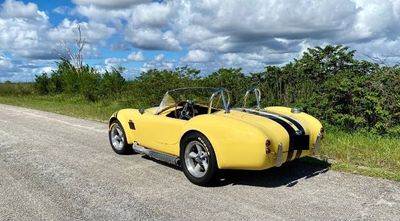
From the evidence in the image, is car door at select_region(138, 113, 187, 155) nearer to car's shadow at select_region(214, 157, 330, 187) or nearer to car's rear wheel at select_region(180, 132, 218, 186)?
car's rear wheel at select_region(180, 132, 218, 186)

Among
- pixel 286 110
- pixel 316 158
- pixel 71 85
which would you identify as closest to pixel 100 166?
pixel 286 110

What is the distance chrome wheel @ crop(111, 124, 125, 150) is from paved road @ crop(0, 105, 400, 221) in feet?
0.64

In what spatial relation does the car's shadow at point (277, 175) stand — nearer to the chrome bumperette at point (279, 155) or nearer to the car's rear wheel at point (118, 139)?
the chrome bumperette at point (279, 155)

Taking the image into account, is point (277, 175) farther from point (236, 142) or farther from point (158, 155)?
point (158, 155)

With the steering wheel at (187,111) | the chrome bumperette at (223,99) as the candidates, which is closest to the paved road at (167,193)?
the steering wheel at (187,111)

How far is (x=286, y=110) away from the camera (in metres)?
6.55

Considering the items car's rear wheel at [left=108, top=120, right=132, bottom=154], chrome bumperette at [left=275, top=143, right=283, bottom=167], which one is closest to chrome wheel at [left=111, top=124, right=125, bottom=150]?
car's rear wheel at [left=108, top=120, right=132, bottom=154]

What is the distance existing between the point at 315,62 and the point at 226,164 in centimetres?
584

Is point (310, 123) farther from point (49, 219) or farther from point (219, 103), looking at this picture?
point (49, 219)

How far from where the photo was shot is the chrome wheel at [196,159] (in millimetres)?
5488

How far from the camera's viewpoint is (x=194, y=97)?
22.8ft

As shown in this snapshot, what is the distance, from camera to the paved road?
178 inches

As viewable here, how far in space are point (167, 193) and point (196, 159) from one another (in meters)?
0.64

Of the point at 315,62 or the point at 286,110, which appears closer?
the point at 286,110
